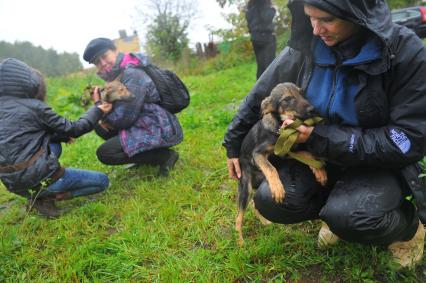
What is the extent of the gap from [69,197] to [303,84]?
291 cm

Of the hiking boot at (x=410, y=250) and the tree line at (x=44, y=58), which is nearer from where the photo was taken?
the hiking boot at (x=410, y=250)

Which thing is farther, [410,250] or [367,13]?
[410,250]

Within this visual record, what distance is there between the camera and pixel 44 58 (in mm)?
35094

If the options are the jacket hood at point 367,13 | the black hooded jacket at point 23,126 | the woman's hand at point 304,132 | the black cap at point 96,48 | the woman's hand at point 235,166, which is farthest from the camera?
the black cap at point 96,48

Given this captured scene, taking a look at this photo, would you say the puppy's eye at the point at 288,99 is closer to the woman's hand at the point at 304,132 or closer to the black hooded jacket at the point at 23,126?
the woman's hand at the point at 304,132

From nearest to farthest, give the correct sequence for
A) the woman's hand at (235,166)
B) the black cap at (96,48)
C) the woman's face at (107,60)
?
the woman's hand at (235,166) < the black cap at (96,48) < the woman's face at (107,60)

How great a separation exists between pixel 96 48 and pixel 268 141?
2.48 metres

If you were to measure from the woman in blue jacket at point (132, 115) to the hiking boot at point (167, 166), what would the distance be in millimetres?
189

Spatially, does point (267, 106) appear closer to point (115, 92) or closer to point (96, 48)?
point (115, 92)

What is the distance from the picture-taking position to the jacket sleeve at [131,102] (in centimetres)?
434

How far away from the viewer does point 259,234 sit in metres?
3.18

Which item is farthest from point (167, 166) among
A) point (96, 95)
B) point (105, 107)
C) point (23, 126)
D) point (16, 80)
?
point (16, 80)

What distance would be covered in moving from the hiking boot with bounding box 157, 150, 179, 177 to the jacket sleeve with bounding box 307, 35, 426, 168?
272cm

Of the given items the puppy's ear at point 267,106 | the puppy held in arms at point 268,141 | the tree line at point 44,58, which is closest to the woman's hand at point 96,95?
the puppy held in arms at point 268,141
